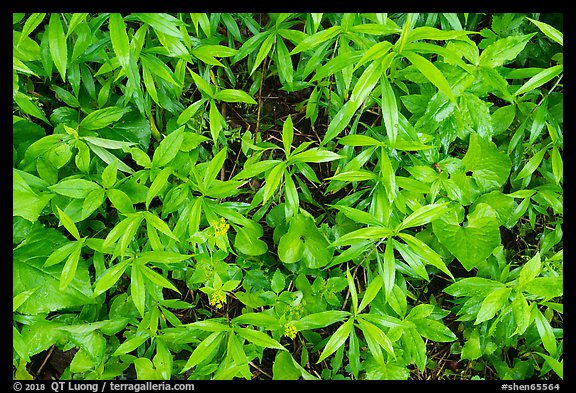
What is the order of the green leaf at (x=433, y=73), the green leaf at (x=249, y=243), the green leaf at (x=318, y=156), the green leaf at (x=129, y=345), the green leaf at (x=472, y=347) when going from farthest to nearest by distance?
the green leaf at (x=472, y=347) → the green leaf at (x=249, y=243) → the green leaf at (x=129, y=345) → the green leaf at (x=318, y=156) → the green leaf at (x=433, y=73)

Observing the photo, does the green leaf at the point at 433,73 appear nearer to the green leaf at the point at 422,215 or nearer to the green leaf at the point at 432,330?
the green leaf at the point at 422,215

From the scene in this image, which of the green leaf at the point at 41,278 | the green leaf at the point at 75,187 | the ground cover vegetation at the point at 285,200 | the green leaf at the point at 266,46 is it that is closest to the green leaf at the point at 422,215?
the ground cover vegetation at the point at 285,200

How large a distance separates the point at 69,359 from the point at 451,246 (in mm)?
1565

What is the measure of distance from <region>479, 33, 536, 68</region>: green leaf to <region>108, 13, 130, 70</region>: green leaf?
1098mm

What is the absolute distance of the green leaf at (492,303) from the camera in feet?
5.08

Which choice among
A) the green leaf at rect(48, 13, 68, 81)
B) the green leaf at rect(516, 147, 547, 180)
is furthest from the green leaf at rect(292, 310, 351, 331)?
the green leaf at rect(48, 13, 68, 81)

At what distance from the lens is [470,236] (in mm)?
1619

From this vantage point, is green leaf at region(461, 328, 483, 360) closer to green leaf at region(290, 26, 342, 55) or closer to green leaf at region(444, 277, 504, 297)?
green leaf at region(444, 277, 504, 297)

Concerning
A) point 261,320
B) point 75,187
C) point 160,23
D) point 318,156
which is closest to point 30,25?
point 160,23

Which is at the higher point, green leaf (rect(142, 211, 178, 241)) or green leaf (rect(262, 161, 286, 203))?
green leaf (rect(262, 161, 286, 203))

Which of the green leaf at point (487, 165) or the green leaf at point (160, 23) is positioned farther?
the green leaf at point (487, 165)

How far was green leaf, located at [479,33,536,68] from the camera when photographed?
1462 millimetres

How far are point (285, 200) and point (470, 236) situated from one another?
666 millimetres

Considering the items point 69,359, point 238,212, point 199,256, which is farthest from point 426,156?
point 69,359
